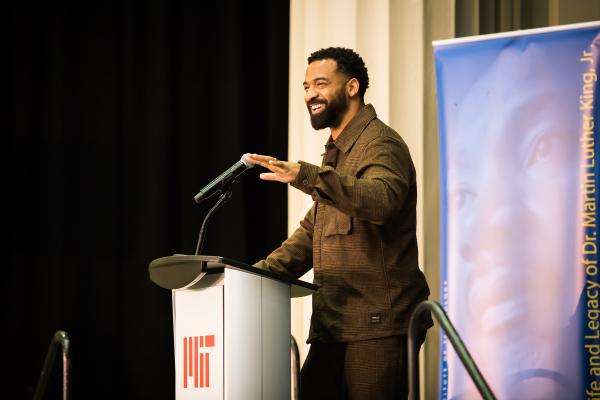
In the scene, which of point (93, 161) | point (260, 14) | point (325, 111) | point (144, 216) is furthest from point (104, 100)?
point (325, 111)

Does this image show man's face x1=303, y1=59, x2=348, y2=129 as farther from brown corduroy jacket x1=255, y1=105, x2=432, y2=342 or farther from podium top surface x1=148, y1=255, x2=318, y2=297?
podium top surface x1=148, y1=255, x2=318, y2=297

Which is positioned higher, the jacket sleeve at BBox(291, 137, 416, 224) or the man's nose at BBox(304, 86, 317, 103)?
the man's nose at BBox(304, 86, 317, 103)

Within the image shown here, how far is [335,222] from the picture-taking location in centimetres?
263

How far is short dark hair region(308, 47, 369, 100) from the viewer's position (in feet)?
9.46

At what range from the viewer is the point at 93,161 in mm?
4473

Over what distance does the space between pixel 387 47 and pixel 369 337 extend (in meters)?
2.36

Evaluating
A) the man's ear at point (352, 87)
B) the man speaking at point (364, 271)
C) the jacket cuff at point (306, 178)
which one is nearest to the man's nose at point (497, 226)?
the man speaking at point (364, 271)

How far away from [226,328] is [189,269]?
184 mm

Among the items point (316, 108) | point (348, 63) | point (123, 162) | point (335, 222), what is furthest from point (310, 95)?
point (123, 162)

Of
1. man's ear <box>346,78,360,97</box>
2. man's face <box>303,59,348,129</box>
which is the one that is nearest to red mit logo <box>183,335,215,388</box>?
man's face <box>303,59,348,129</box>

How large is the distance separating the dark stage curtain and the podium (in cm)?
205

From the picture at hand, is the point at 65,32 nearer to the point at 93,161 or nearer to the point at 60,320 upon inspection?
the point at 93,161

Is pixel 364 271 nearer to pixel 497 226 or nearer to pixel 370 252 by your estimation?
pixel 370 252

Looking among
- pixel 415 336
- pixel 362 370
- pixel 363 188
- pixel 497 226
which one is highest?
pixel 363 188
